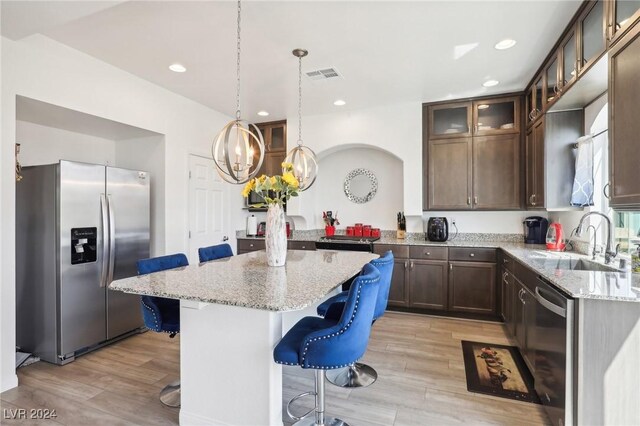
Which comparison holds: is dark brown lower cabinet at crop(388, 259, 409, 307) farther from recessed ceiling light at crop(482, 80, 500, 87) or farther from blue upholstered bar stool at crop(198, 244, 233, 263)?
recessed ceiling light at crop(482, 80, 500, 87)

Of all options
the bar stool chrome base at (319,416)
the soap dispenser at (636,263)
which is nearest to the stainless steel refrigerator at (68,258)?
the bar stool chrome base at (319,416)

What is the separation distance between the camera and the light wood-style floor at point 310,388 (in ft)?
6.86

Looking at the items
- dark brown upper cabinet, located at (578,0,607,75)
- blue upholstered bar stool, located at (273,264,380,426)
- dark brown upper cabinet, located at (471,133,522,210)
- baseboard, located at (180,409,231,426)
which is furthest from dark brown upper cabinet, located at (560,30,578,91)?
baseboard, located at (180,409,231,426)

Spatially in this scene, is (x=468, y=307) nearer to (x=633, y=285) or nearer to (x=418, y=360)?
(x=418, y=360)

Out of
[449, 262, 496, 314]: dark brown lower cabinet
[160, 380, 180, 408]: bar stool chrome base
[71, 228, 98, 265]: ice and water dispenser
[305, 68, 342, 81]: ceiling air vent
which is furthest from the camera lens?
[449, 262, 496, 314]: dark brown lower cabinet

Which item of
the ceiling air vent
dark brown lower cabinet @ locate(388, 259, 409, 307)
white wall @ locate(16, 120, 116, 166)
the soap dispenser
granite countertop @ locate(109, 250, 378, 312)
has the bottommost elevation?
dark brown lower cabinet @ locate(388, 259, 409, 307)

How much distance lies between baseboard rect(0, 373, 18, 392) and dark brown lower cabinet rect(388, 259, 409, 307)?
140 inches

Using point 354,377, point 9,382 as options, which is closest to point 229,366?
point 354,377

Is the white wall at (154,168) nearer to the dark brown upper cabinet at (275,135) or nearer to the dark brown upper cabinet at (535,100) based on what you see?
the dark brown upper cabinet at (275,135)

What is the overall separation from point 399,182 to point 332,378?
300 centimetres

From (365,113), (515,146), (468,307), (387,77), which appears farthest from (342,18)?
(468,307)

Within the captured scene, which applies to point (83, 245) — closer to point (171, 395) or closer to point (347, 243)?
point (171, 395)

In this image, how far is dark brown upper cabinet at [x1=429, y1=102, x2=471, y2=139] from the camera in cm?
413
